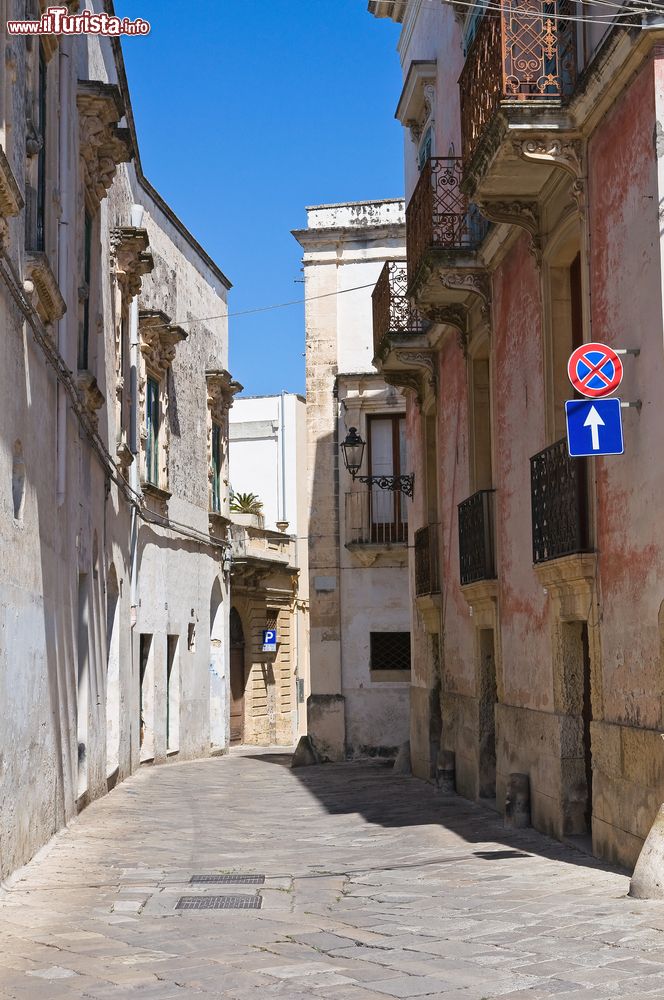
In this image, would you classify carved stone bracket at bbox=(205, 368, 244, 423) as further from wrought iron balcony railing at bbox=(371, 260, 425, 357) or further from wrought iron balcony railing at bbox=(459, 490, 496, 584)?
wrought iron balcony railing at bbox=(459, 490, 496, 584)

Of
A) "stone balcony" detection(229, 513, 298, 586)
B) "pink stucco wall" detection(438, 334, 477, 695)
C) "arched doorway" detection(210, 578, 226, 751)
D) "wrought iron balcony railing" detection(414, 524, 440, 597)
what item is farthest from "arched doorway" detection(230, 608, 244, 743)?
"pink stucco wall" detection(438, 334, 477, 695)

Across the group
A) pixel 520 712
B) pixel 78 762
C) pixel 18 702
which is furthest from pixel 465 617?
pixel 18 702

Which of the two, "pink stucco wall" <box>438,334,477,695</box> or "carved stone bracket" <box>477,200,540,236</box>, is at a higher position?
"carved stone bracket" <box>477,200,540,236</box>

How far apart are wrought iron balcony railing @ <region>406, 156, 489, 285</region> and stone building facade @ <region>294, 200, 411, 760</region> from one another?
27.4 ft

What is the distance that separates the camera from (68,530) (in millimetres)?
13078

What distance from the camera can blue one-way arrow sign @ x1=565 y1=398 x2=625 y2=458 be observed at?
882 centimetres

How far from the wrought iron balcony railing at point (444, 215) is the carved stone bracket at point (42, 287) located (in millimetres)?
4128

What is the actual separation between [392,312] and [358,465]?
4.22m

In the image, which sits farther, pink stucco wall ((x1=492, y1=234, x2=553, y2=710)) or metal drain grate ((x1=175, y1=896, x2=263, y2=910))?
pink stucco wall ((x1=492, y1=234, x2=553, y2=710))

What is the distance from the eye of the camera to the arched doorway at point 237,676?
3112 centimetres

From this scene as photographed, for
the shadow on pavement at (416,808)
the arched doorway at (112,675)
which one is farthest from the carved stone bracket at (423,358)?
the shadow on pavement at (416,808)

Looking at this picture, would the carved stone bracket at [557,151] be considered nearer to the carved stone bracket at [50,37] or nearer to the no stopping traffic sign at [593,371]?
the no stopping traffic sign at [593,371]

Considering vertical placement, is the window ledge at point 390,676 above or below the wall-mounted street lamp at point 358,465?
below

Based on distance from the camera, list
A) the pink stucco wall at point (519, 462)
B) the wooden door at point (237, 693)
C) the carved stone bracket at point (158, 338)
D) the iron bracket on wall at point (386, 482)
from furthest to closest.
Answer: the wooden door at point (237, 693) → the iron bracket on wall at point (386, 482) → the carved stone bracket at point (158, 338) → the pink stucco wall at point (519, 462)
